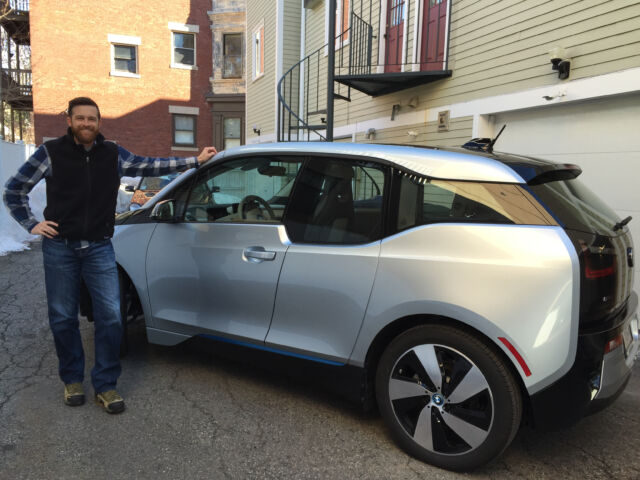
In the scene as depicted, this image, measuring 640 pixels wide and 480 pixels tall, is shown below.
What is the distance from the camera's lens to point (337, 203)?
2.88 m

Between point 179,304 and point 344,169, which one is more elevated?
point 344,169

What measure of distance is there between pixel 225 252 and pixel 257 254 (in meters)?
0.26

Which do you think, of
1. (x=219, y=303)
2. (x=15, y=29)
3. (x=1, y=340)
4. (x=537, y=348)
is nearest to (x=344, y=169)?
(x=219, y=303)

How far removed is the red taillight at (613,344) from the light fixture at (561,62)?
4.23 meters

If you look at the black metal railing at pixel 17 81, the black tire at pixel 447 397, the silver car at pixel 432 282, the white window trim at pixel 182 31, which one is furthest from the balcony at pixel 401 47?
the black metal railing at pixel 17 81

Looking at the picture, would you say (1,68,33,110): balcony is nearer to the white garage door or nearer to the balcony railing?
the balcony railing

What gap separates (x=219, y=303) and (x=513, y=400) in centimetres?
183

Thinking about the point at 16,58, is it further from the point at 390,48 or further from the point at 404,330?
the point at 404,330

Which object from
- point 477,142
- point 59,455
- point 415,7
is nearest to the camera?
point 59,455

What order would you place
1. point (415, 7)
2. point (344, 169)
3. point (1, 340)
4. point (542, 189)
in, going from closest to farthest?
point (542, 189) < point (344, 169) < point (1, 340) < point (415, 7)

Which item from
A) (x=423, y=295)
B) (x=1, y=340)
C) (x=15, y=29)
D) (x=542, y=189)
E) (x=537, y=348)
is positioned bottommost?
(x=1, y=340)

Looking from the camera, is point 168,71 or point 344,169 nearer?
point 344,169

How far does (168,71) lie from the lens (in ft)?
73.2

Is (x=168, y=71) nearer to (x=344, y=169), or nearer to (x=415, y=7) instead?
(x=415, y=7)
